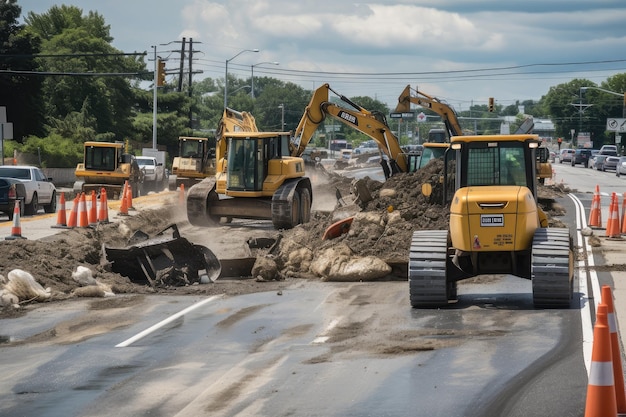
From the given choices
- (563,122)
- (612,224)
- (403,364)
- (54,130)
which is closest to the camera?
(403,364)

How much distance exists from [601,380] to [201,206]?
2459 centimetres

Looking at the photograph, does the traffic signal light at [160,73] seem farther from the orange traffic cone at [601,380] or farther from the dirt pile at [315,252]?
the orange traffic cone at [601,380]

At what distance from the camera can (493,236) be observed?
14984 mm

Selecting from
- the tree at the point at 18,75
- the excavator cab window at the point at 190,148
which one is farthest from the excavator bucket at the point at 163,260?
the tree at the point at 18,75

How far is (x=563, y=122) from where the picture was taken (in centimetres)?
17450

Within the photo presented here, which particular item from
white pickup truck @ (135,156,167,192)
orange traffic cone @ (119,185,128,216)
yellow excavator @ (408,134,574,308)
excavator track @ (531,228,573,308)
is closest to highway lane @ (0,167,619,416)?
excavator track @ (531,228,573,308)

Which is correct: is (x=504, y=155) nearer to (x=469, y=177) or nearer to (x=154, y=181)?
(x=469, y=177)

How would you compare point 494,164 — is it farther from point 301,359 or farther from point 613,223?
point 613,223

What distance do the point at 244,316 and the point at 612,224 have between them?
13766 millimetres

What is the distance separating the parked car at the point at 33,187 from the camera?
35375mm

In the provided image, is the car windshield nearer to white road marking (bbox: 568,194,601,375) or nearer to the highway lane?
white road marking (bbox: 568,194,601,375)

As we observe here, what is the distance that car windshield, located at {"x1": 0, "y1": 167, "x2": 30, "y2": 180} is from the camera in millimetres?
36188

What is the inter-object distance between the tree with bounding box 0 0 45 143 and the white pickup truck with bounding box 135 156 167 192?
9.88m

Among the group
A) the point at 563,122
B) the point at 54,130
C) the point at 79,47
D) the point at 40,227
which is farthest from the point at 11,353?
the point at 563,122
